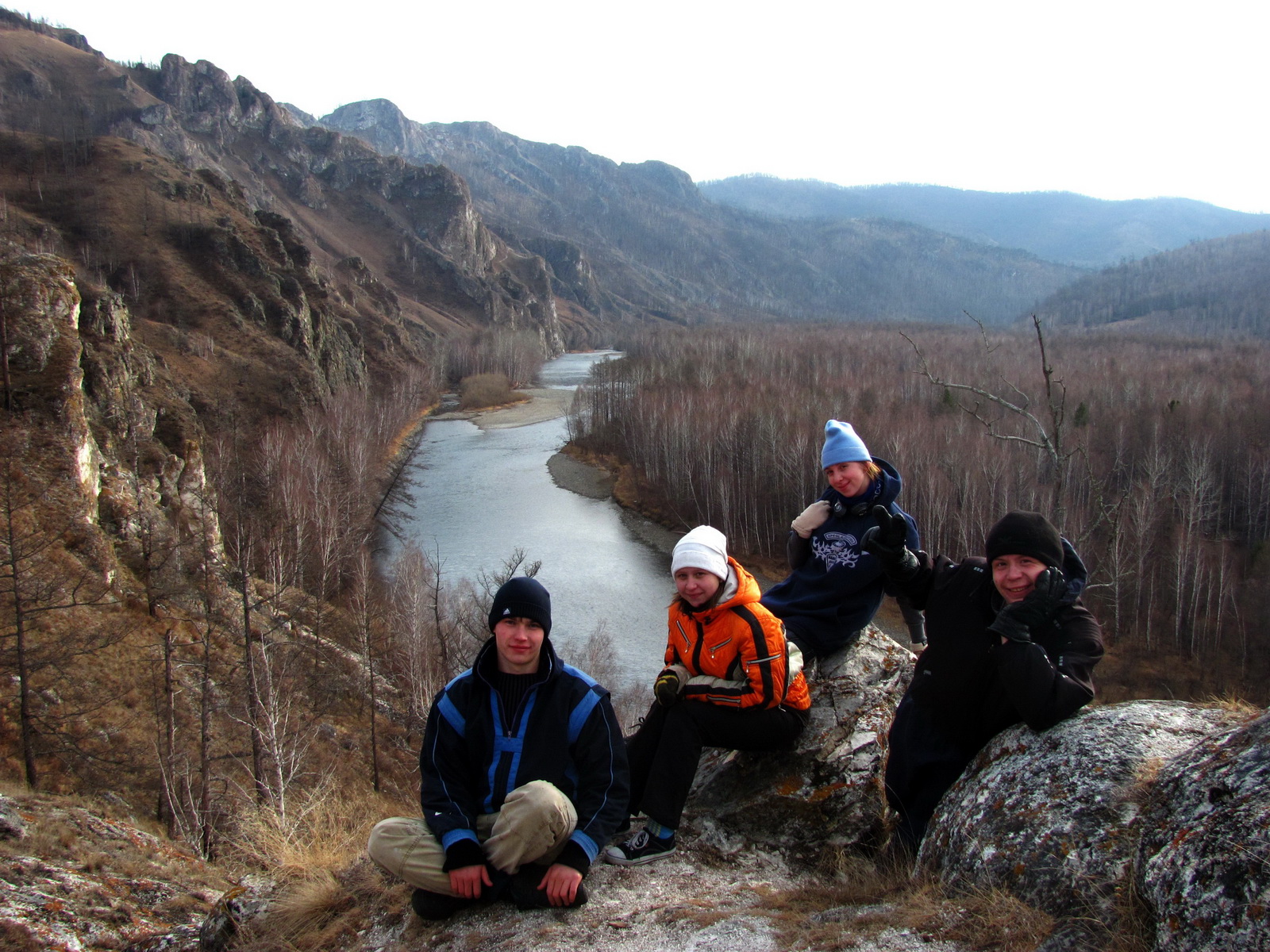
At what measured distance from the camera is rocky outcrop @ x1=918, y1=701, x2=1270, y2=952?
2691 millimetres

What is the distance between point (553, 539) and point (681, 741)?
3329cm

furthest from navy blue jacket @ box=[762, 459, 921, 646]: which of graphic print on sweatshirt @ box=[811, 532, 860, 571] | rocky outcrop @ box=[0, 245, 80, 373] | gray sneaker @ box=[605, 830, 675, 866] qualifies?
rocky outcrop @ box=[0, 245, 80, 373]

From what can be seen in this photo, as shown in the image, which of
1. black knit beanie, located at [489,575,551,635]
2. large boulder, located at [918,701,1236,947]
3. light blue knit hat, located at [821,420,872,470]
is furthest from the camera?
light blue knit hat, located at [821,420,872,470]

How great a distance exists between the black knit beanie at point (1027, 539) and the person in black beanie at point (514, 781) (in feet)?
7.14

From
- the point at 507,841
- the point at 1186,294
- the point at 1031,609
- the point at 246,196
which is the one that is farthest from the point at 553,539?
the point at 1186,294

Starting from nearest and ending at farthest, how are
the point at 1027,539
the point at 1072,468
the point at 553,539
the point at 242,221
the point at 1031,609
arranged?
the point at 1031,609
the point at 1027,539
the point at 553,539
the point at 1072,468
the point at 242,221

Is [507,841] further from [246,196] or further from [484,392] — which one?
[246,196]

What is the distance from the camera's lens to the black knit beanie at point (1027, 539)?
350 centimetres

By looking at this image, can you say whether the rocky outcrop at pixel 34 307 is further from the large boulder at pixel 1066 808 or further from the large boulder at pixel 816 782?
the large boulder at pixel 1066 808

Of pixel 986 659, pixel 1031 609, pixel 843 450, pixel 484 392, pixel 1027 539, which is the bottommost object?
pixel 986 659

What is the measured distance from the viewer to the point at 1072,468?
39.1 metres

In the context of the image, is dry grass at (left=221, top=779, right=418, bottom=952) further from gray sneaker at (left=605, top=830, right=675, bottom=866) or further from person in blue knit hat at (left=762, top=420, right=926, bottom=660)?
person in blue knit hat at (left=762, top=420, right=926, bottom=660)

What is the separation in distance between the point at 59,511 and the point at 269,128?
465ft

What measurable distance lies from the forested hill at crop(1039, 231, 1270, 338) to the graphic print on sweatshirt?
144m
